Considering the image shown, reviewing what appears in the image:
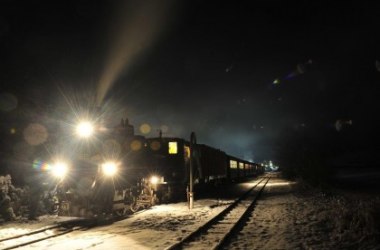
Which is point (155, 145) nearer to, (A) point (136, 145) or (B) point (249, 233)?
(A) point (136, 145)

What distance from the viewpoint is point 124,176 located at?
571 inches

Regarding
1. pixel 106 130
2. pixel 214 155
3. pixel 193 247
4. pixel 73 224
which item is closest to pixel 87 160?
pixel 106 130

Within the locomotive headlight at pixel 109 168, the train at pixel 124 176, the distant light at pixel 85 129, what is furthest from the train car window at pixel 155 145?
the distant light at pixel 85 129

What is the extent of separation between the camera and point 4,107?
1997cm

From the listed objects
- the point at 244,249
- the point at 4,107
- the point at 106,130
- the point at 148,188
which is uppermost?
the point at 4,107

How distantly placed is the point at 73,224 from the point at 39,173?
775cm

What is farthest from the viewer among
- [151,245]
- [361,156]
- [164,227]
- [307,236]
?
[361,156]

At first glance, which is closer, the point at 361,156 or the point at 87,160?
the point at 87,160

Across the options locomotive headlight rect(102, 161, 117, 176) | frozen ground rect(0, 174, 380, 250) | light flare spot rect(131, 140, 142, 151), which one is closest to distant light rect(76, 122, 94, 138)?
locomotive headlight rect(102, 161, 117, 176)

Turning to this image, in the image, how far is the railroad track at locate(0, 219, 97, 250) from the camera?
909 cm

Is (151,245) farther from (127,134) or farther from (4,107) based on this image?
(4,107)

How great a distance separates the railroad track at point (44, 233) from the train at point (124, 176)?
605mm

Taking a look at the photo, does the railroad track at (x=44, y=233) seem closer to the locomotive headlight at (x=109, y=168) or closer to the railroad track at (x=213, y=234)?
the locomotive headlight at (x=109, y=168)

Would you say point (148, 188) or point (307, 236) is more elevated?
point (148, 188)
